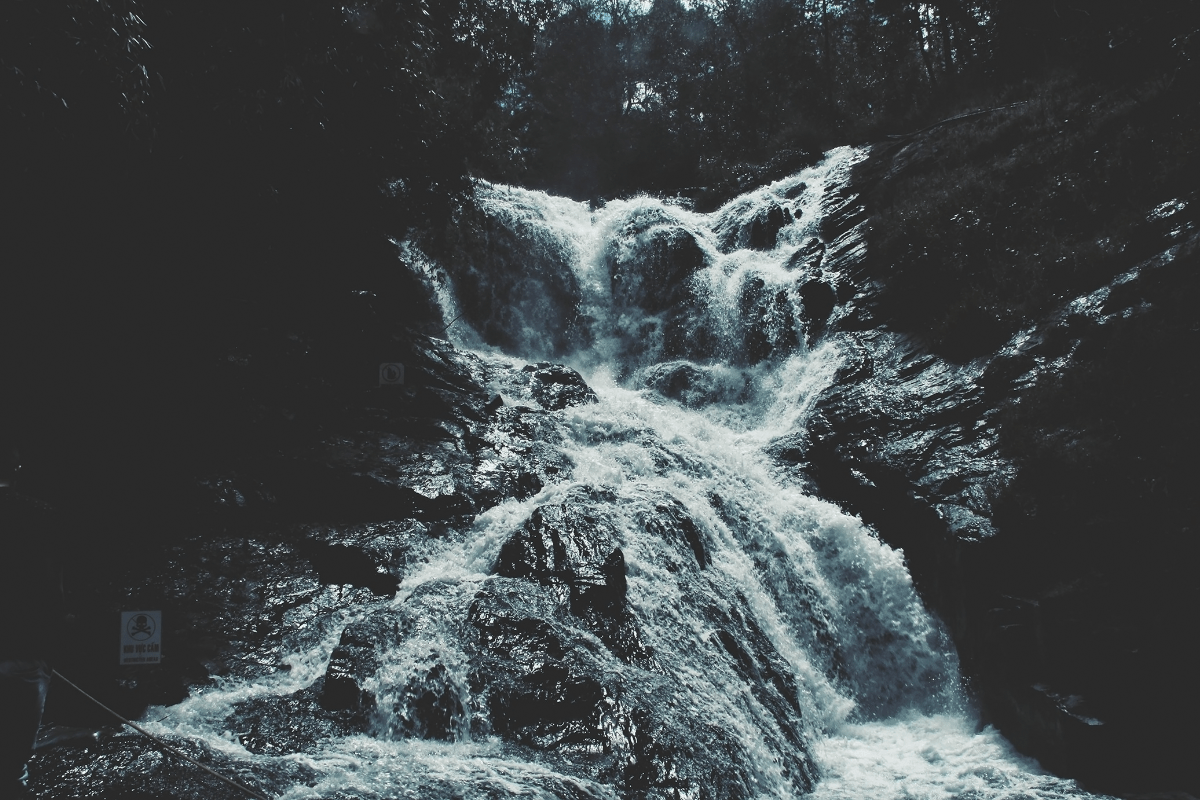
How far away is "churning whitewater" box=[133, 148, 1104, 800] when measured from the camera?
197 inches

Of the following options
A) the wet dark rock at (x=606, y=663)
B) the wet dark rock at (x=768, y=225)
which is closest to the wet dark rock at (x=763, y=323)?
the wet dark rock at (x=768, y=225)

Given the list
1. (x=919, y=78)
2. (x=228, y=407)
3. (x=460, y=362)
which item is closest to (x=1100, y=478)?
(x=460, y=362)

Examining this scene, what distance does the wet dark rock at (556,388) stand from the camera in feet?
37.8

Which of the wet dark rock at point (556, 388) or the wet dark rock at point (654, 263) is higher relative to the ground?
the wet dark rock at point (654, 263)

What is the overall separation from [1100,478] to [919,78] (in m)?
24.7

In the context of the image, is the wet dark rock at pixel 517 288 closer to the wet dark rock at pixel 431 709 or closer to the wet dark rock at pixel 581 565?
the wet dark rock at pixel 581 565

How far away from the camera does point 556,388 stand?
11.9m

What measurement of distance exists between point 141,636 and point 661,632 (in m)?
4.13

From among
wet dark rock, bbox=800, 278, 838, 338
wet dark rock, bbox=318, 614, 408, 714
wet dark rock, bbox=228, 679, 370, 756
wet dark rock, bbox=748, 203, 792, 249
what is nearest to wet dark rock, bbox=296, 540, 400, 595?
wet dark rock, bbox=318, 614, 408, 714

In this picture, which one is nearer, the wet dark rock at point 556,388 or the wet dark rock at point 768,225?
the wet dark rock at point 556,388

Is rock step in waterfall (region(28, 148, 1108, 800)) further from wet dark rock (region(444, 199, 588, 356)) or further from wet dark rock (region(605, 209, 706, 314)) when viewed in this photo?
wet dark rock (region(444, 199, 588, 356))

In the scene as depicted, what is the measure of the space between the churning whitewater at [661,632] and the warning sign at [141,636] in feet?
2.76

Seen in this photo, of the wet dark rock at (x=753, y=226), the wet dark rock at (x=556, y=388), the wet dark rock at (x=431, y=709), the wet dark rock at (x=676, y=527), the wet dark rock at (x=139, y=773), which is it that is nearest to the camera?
the wet dark rock at (x=139, y=773)

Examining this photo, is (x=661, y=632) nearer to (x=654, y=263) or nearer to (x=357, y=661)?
(x=357, y=661)
